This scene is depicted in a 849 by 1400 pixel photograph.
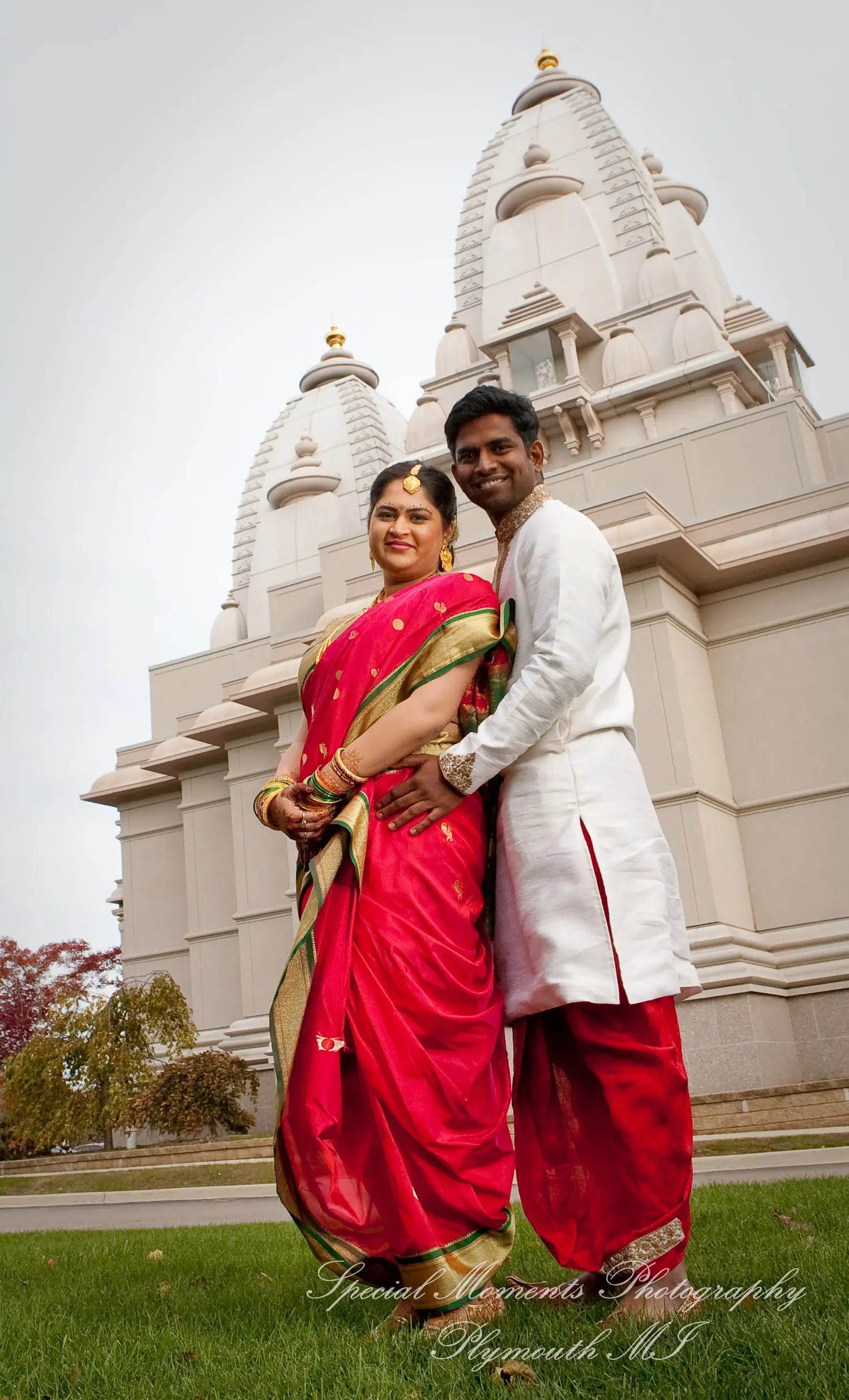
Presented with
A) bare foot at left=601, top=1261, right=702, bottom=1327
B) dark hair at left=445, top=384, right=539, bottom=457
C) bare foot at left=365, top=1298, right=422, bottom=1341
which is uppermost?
dark hair at left=445, top=384, right=539, bottom=457

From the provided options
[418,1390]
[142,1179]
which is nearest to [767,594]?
[142,1179]

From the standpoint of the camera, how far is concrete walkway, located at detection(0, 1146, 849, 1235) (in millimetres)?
6465

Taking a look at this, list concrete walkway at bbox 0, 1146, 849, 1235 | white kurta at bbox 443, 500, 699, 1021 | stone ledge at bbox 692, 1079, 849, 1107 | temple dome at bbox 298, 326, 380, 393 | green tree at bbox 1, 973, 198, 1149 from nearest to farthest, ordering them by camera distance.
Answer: white kurta at bbox 443, 500, 699, 1021, concrete walkway at bbox 0, 1146, 849, 1235, stone ledge at bbox 692, 1079, 849, 1107, green tree at bbox 1, 973, 198, 1149, temple dome at bbox 298, 326, 380, 393

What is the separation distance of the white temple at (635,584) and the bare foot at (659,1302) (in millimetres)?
8118

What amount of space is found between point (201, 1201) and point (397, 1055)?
6.43 m

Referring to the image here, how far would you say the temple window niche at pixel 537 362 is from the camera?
58.0 feet

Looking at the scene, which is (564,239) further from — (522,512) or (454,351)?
(522,512)

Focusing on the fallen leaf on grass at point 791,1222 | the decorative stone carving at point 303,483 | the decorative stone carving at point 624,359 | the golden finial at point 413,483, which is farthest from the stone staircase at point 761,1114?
the decorative stone carving at point 303,483

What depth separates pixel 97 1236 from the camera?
235 inches

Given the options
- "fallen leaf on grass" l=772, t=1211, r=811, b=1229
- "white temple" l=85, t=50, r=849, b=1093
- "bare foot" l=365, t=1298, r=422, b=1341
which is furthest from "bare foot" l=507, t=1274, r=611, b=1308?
"white temple" l=85, t=50, r=849, b=1093

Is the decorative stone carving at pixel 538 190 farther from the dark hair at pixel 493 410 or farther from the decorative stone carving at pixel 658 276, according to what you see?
the dark hair at pixel 493 410

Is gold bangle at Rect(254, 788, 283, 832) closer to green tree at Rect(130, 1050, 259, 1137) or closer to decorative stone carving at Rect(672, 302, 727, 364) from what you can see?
green tree at Rect(130, 1050, 259, 1137)

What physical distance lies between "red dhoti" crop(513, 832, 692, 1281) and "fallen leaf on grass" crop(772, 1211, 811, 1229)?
43.2 inches

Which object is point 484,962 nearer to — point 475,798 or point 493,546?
point 475,798
